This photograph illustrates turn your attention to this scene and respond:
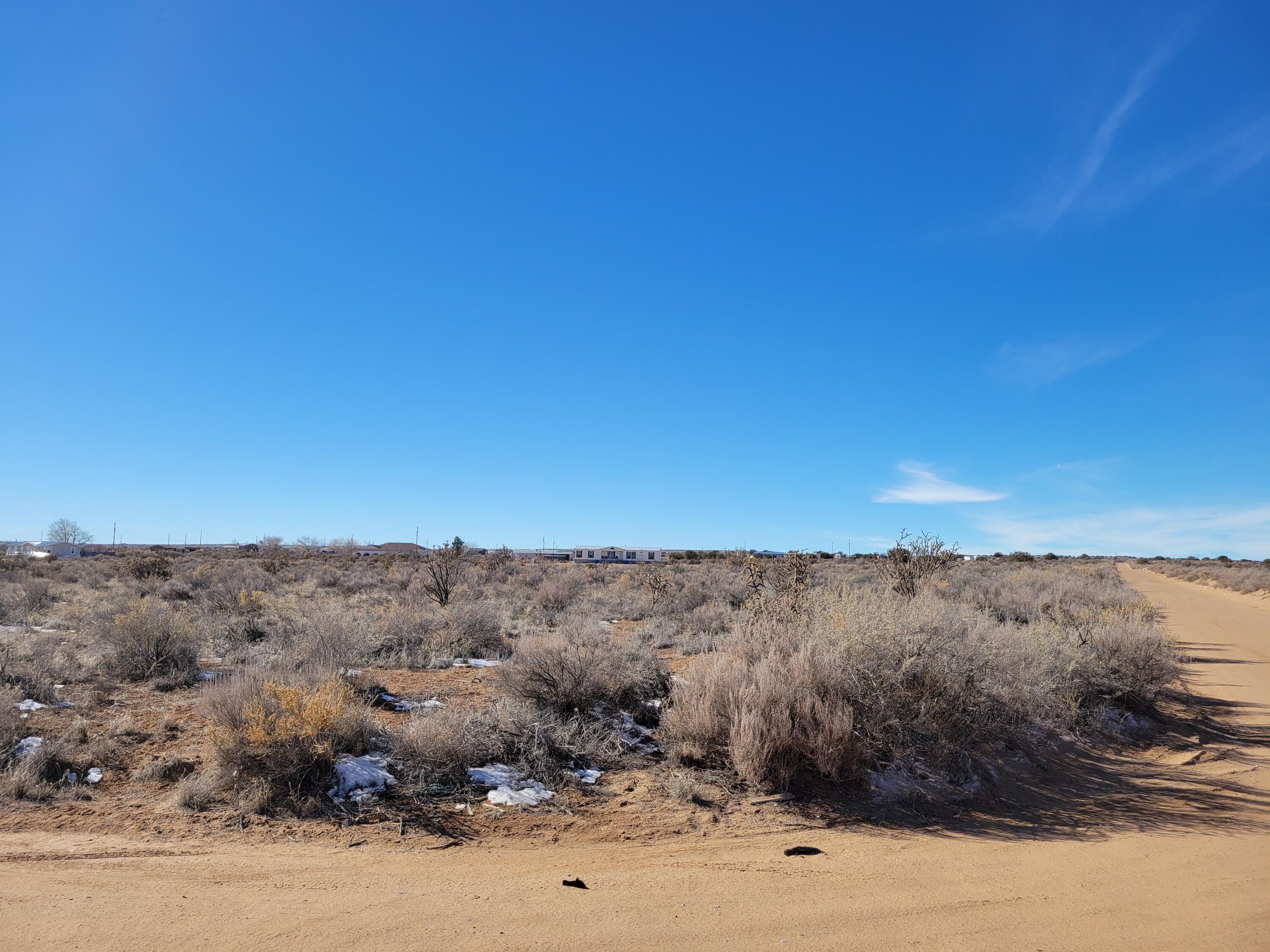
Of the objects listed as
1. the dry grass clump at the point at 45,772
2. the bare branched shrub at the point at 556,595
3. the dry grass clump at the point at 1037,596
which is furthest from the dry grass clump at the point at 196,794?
the bare branched shrub at the point at 556,595

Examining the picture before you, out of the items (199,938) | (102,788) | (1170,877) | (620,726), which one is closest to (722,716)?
(620,726)

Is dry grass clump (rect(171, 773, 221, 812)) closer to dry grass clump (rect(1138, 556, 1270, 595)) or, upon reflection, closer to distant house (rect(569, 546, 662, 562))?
dry grass clump (rect(1138, 556, 1270, 595))

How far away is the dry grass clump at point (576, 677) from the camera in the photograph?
319 inches

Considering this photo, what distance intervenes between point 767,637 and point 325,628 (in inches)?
266

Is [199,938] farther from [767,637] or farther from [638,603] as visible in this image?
[638,603]

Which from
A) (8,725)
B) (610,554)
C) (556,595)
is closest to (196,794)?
(8,725)

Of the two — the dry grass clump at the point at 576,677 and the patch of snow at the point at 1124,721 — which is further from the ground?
the dry grass clump at the point at 576,677

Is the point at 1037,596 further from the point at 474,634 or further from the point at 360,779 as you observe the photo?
the point at 360,779

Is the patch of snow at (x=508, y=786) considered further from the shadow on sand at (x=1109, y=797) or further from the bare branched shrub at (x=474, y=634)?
the bare branched shrub at (x=474, y=634)

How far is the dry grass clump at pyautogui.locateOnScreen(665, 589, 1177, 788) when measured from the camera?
21.4ft

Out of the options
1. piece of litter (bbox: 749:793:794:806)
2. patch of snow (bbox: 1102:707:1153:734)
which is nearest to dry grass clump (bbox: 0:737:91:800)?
piece of litter (bbox: 749:793:794:806)

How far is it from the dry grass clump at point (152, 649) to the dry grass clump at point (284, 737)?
4.13 m

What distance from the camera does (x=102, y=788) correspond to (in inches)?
243

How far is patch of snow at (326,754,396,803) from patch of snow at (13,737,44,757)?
2.78 m
